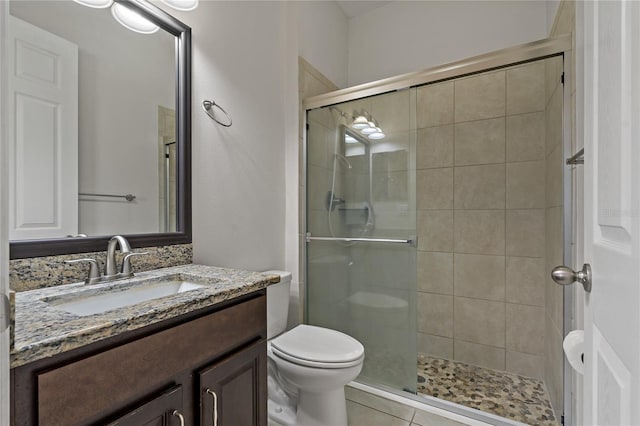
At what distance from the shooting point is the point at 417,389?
6.03 ft

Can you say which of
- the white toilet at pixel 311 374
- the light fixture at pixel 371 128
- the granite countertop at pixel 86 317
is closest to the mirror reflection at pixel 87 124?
the granite countertop at pixel 86 317

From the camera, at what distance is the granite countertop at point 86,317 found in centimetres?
53

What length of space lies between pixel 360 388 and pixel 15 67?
2.16 m

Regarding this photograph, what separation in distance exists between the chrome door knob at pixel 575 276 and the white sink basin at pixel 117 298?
1.11 metres

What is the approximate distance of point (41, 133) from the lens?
97 cm

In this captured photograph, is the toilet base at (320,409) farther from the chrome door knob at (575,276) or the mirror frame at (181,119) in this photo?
the chrome door knob at (575,276)

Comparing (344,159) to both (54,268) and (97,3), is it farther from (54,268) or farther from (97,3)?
(54,268)

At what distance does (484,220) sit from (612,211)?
5.92 feet

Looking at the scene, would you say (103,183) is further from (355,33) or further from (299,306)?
(355,33)

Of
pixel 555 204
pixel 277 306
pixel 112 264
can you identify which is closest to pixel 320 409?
pixel 277 306

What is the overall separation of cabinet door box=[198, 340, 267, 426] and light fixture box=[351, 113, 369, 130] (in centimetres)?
143

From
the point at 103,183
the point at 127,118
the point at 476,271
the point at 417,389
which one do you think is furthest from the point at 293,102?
the point at 417,389

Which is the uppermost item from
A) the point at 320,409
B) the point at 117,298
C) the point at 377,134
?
the point at 377,134

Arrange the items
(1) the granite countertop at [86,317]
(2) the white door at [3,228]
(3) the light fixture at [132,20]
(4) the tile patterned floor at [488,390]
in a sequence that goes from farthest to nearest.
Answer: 1. (4) the tile patterned floor at [488,390]
2. (3) the light fixture at [132,20]
3. (1) the granite countertop at [86,317]
4. (2) the white door at [3,228]
